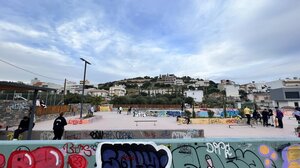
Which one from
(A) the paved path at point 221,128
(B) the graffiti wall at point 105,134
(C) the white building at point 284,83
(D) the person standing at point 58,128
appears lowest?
(A) the paved path at point 221,128

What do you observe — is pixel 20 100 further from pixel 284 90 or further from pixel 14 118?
pixel 284 90

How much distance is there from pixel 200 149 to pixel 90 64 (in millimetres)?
19389

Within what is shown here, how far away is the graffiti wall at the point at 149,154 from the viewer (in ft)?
10.5

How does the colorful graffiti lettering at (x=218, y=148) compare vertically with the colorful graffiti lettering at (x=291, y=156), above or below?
above

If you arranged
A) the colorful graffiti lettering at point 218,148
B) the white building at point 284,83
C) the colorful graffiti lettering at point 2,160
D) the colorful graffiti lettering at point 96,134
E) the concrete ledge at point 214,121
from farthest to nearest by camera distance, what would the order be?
the white building at point 284,83 → the concrete ledge at point 214,121 → the colorful graffiti lettering at point 96,134 → the colorful graffiti lettering at point 218,148 → the colorful graffiti lettering at point 2,160

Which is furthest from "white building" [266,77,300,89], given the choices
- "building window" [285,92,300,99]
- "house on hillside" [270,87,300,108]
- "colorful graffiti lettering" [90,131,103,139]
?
"colorful graffiti lettering" [90,131,103,139]

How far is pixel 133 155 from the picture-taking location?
3.33 m

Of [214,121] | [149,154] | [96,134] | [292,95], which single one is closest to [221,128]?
[214,121]

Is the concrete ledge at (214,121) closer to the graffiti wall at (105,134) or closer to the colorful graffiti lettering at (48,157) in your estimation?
the graffiti wall at (105,134)

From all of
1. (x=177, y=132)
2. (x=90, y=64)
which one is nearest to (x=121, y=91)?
(x=90, y=64)

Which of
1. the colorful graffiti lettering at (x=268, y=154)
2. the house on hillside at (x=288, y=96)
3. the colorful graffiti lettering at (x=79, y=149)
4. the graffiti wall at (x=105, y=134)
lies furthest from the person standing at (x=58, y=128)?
the house on hillside at (x=288, y=96)

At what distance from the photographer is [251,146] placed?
3475mm

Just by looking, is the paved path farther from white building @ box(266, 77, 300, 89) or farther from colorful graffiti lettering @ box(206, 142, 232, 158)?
white building @ box(266, 77, 300, 89)

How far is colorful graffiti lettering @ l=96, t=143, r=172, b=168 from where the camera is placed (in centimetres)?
325
